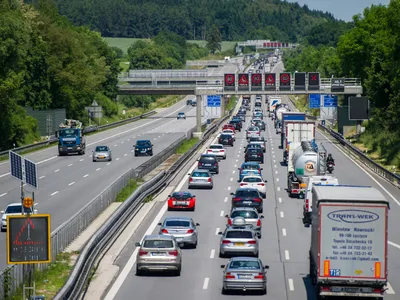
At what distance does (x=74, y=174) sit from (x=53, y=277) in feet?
128

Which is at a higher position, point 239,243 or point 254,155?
point 239,243

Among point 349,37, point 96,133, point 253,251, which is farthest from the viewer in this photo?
point 349,37

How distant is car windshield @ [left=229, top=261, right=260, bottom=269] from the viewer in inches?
1163

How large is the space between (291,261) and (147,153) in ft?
159

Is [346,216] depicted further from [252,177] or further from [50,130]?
[50,130]

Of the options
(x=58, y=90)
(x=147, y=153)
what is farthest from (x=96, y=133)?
(x=147, y=153)

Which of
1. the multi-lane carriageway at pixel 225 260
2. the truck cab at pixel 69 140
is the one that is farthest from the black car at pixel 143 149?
the multi-lane carriageway at pixel 225 260

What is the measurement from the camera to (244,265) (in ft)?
97.2

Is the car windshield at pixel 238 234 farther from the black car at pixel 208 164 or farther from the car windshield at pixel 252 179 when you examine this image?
the black car at pixel 208 164

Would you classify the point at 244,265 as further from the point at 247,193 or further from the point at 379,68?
the point at 379,68

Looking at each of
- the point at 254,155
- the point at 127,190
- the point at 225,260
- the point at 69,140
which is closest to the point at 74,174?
the point at 69,140

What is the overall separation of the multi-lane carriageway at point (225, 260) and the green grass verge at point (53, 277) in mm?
1542

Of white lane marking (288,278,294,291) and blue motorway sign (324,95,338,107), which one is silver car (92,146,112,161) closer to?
blue motorway sign (324,95,338,107)

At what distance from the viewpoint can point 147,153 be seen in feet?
275
